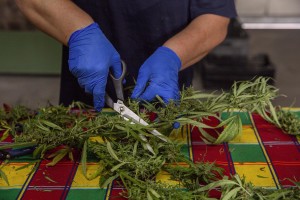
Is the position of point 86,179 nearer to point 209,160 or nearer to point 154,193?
point 154,193

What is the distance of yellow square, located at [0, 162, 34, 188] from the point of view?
107 centimetres

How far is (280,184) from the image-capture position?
3.46 feet

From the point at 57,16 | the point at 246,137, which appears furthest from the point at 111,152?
the point at 57,16

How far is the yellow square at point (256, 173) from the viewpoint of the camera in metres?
1.07

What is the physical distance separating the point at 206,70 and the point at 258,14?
20.5 inches

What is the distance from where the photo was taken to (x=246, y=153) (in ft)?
3.94

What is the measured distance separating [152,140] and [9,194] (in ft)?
1.10

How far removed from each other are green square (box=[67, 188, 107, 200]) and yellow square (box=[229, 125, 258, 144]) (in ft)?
1.32

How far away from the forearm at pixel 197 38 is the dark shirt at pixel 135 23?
4cm

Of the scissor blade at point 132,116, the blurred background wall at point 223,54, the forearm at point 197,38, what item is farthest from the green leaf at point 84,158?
the blurred background wall at point 223,54

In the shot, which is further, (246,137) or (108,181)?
(246,137)

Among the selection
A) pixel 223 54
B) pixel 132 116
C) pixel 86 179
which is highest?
pixel 132 116

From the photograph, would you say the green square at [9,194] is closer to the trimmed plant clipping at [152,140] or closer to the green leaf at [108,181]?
the trimmed plant clipping at [152,140]

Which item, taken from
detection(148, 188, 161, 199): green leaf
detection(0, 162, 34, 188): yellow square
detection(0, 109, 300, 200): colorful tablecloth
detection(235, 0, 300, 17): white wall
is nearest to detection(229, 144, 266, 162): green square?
detection(0, 109, 300, 200): colorful tablecloth
